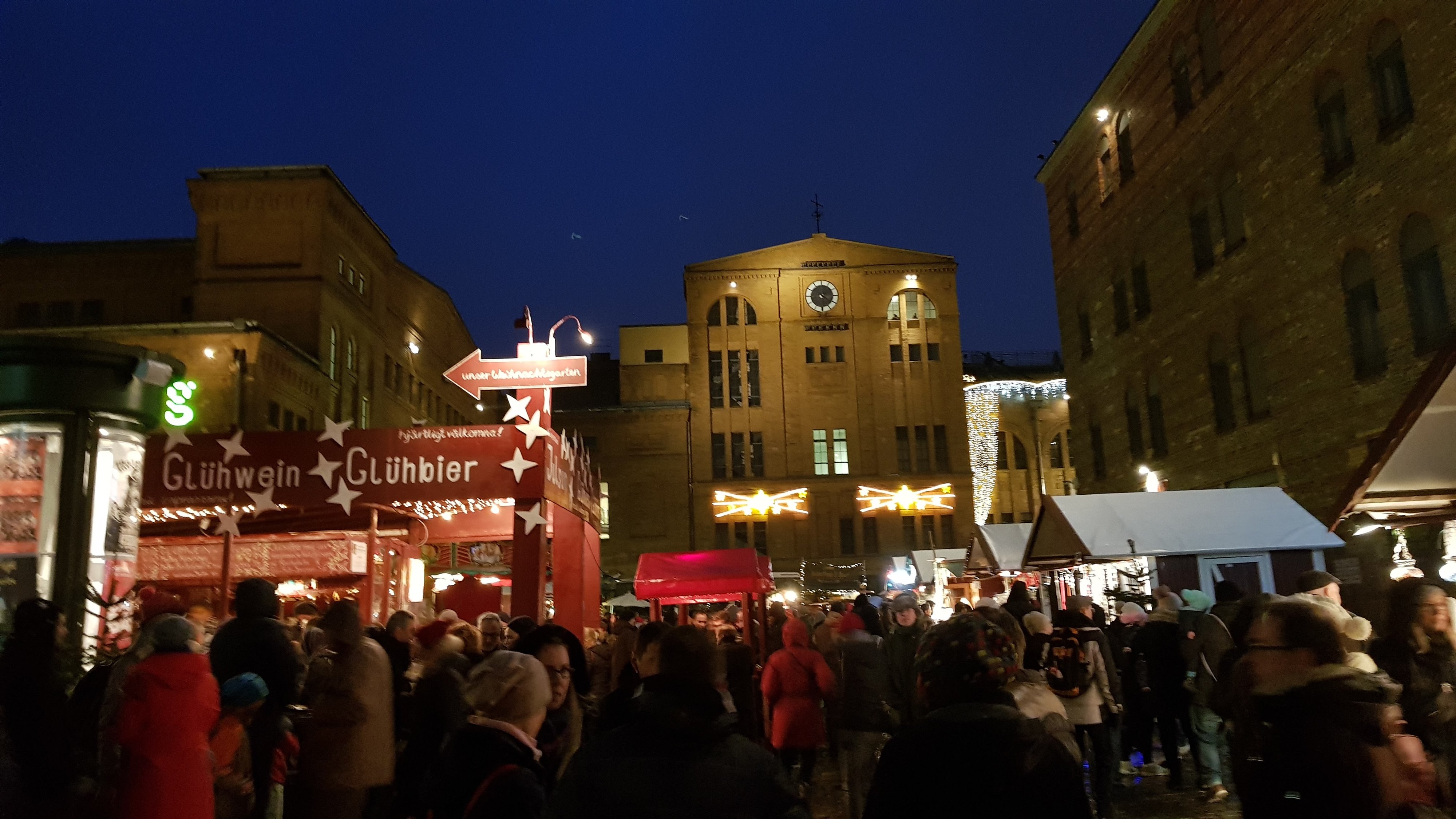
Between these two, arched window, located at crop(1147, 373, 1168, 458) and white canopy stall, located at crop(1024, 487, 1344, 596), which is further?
arched window, located at crop(1147, 373, 1168, 458)

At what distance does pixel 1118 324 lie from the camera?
27531 millimetres

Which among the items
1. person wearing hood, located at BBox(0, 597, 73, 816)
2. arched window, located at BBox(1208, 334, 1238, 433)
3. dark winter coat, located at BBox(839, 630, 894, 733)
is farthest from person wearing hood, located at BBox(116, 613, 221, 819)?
arched window, located at BBox(1208, 334, 1238, 433)

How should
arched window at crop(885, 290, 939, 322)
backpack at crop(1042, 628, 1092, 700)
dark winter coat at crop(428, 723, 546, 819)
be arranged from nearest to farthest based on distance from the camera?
dark winter coat at crop(428, 723, 546, 819) < backpack at crop(1042, 628, 1092, 700) < arched window at crop(885, 290, 939, 322)

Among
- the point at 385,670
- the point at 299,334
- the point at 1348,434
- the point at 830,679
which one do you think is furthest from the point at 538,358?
the point at 299,334

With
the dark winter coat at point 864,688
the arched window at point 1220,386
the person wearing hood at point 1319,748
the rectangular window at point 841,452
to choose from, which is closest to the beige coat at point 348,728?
the dark winter coat at point 864,688

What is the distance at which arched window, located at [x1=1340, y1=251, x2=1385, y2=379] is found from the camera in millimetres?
17516

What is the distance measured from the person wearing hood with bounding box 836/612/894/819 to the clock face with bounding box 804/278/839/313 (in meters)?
40.0

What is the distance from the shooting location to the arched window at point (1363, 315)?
17.5 meters

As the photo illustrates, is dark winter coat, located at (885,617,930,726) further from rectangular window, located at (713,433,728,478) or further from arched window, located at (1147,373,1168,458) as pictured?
rectangular window, located at (713,433,728,478)

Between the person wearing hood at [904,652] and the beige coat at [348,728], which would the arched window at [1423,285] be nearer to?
the person wearing hood at [904,652]

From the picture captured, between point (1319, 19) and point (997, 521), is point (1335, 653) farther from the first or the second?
point (997, 521)

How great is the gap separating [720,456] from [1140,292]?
2450 centimetres

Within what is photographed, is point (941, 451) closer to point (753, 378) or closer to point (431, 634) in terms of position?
point (753, 378)

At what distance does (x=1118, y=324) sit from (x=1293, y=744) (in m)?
25.8
